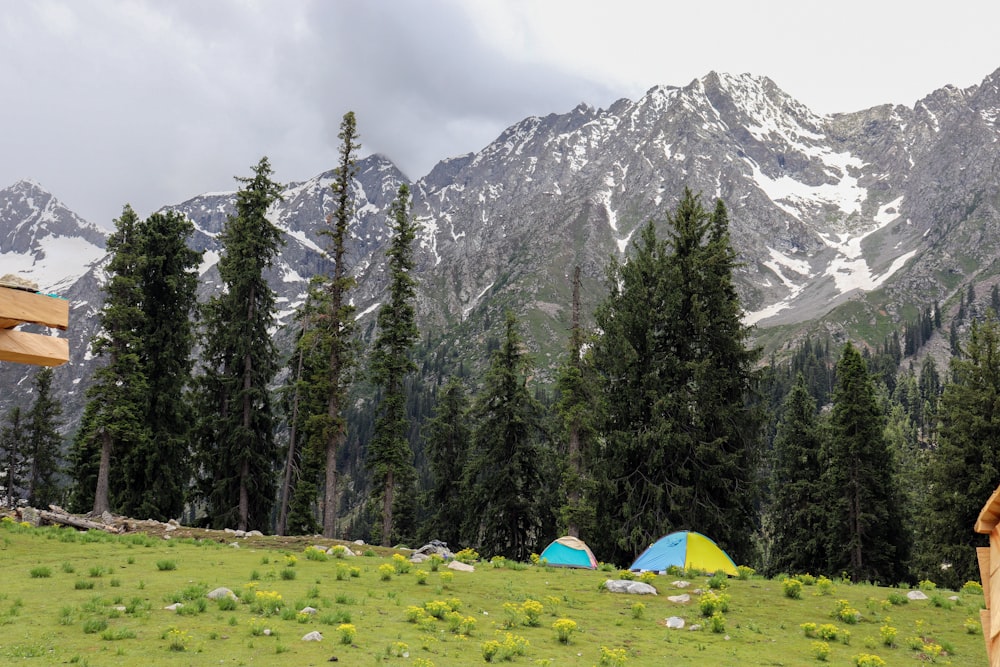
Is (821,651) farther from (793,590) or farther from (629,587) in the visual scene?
(629,587)

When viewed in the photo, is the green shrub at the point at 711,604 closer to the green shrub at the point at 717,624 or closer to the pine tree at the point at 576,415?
the green shrub at the point at 717,624

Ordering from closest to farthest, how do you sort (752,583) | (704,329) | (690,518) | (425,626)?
(425,626), (752,583), (690,518), (704,329)

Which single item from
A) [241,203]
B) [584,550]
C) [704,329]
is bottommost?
[584,550]

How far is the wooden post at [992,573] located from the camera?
10.8 feet

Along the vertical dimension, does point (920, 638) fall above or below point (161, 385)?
below

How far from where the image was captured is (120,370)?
31.0 meters

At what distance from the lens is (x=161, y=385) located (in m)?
33.9

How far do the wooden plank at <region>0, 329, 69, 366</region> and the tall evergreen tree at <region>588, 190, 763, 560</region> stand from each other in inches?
910

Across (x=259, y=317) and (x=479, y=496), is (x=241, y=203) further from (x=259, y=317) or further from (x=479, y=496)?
(x=479, y=496)

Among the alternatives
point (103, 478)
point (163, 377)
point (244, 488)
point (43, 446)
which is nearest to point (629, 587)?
point (244, 488)

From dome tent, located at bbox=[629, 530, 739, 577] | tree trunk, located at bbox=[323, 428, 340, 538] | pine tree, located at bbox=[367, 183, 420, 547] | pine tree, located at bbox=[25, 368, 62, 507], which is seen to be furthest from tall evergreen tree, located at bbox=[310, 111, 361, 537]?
pine tree, located at bbox=[25, 368, 62, 507]

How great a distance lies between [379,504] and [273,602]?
24.4 metres

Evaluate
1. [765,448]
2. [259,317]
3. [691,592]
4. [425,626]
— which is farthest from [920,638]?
[259,317]

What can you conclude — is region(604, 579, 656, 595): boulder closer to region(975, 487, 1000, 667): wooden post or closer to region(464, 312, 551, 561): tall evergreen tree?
region(975, 487, 1000, 667): wooden post
